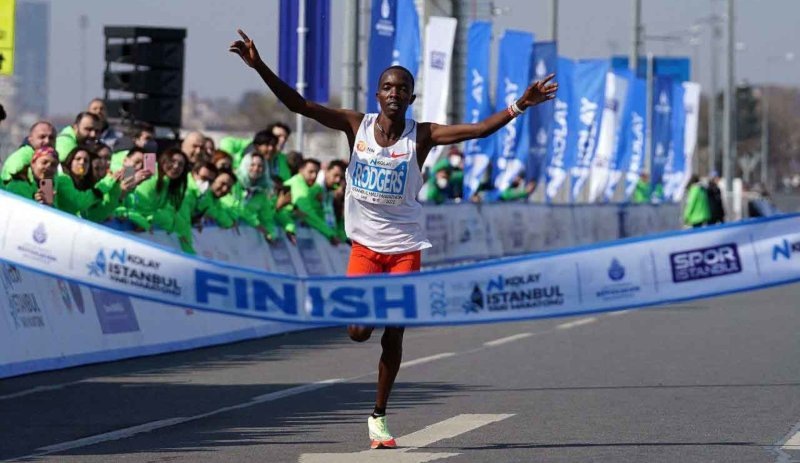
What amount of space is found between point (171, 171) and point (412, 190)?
7.50m

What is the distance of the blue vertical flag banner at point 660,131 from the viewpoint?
56.2m

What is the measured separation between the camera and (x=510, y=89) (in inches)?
1475

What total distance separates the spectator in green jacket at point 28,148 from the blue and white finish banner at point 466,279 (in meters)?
6.28

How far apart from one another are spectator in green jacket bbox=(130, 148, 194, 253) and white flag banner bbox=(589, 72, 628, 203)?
30.3 metres

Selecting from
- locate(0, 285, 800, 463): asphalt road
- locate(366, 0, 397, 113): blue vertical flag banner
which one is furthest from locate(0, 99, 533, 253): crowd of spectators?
locate(366, 0, 397, 113): blue vertical flag banner

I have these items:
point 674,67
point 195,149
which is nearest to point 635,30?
point 674,67

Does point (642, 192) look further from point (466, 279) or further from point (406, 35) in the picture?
point (466, 279)

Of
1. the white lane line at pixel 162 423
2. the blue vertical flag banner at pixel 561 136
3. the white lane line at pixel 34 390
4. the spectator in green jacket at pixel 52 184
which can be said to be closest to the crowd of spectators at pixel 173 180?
the spectator in green jacket at pixel 52 184

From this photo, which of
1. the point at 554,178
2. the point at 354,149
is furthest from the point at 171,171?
the point at 554,178

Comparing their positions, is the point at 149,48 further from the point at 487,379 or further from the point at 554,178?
the point at 554,178

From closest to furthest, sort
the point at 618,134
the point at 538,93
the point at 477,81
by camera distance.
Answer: the point at 538,93 < the point at 477,81 < the point at 618,134

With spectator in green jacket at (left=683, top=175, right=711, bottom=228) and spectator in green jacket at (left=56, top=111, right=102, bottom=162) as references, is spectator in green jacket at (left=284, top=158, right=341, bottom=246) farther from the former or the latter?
spectator in green jacket at (left=683, top=175, right=711, bottom=228)

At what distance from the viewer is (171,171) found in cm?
1786

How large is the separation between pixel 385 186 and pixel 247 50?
42.2 inches
